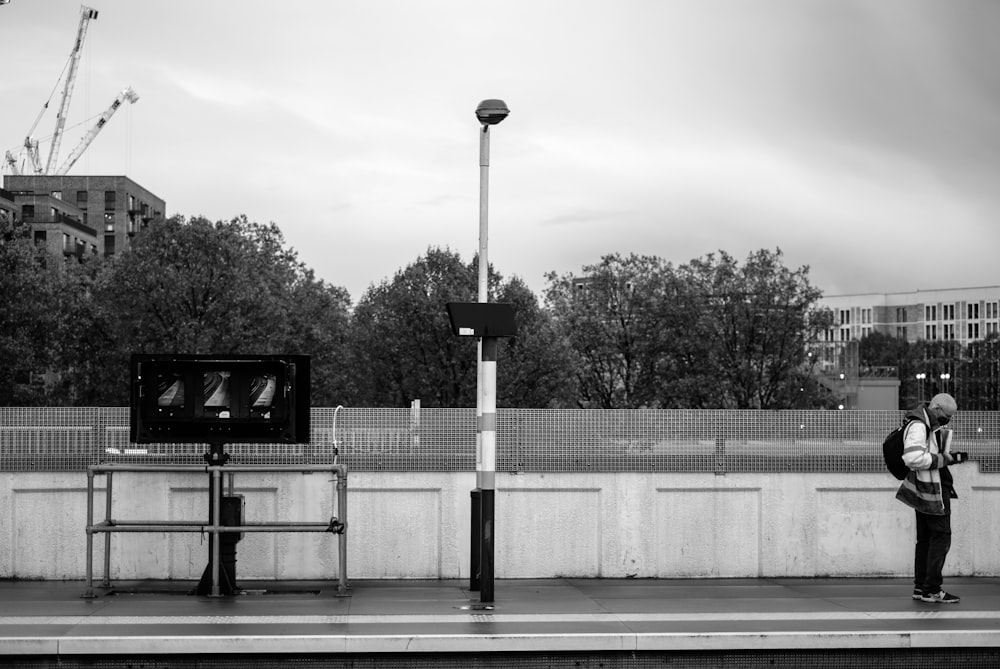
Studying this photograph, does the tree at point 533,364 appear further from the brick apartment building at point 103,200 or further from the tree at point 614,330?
the brick apartment building at point 103,200

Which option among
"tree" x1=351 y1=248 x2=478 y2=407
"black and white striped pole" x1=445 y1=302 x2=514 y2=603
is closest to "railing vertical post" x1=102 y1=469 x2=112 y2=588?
"black and white striped pole" x1=445 y1=302 x2=514 y2=603

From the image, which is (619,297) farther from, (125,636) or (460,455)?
(125,636)

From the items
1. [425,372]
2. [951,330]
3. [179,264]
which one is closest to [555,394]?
[425,372]

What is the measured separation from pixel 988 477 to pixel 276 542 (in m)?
8.24

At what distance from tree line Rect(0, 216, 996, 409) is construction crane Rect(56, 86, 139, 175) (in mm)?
132157

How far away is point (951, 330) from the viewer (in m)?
181

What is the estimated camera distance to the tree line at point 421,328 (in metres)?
46.6

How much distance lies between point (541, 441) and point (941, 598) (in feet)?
14.8

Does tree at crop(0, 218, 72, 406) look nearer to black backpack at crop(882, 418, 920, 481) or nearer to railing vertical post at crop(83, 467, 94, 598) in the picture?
railing vertical post at crop(83, 467, 94, 598)

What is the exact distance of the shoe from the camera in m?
11.5

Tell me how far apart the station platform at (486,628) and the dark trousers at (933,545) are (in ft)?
0.89

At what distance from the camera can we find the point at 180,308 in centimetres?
4731

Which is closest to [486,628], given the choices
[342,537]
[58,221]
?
[342,537]

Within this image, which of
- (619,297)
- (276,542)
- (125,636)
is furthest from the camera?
(619,297)
